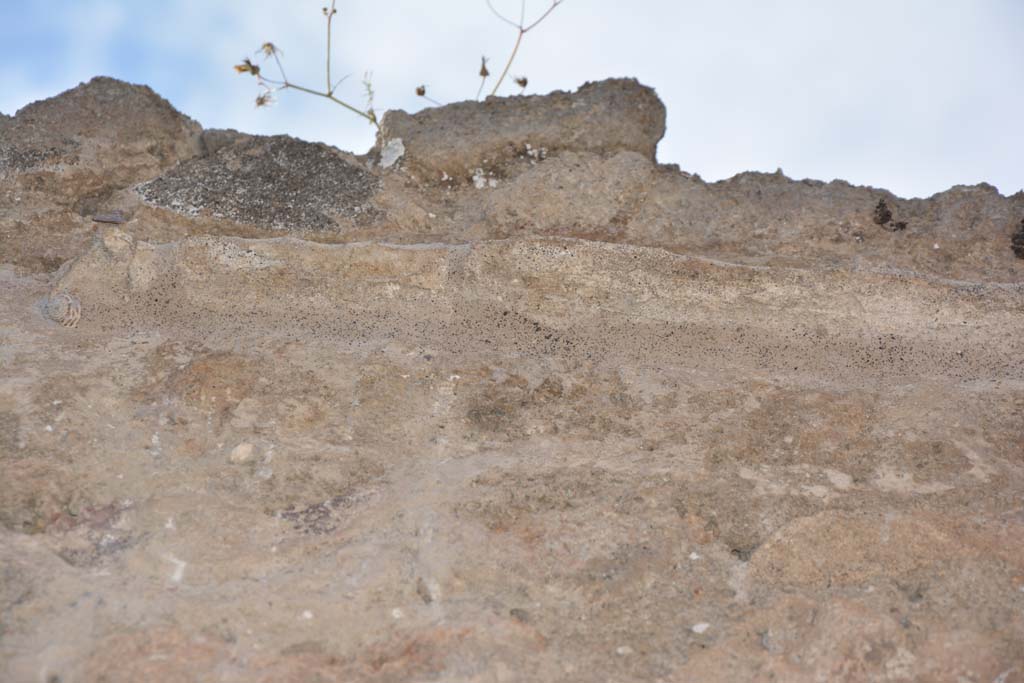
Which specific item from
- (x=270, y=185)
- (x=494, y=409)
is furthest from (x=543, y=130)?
(x=494, y=409)

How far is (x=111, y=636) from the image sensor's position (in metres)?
2.37

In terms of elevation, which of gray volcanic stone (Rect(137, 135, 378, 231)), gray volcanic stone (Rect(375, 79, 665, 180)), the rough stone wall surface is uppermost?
gray volcanic stone (Rect(375, 79, 665, 180))

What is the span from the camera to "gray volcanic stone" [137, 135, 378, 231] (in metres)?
3.96

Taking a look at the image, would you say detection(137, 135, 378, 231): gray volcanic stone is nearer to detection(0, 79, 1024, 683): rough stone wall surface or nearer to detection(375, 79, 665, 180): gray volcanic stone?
detection(0, 79, 1024, 683): rough stone wall surface

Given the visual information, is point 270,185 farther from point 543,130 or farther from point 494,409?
point 494,409

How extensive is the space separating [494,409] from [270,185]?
141cm

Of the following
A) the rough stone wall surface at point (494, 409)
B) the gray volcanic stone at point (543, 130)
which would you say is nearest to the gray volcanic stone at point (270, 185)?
the rough stone wall surface at point (494, 409)

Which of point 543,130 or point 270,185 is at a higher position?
point 543,130

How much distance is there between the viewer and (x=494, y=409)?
132 inches

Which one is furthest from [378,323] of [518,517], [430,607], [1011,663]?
[1011,663]

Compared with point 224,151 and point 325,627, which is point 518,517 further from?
point 224,151

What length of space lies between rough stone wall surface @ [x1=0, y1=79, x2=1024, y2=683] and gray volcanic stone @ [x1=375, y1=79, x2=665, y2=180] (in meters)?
0.01

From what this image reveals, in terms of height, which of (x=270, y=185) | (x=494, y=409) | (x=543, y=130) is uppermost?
(x=543, y=130)

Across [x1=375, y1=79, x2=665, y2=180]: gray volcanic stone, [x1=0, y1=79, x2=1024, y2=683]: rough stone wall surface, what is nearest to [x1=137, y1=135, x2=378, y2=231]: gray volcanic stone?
[x1=0, y1=79, x2=1024, y2=683]: rough stone wall surface
